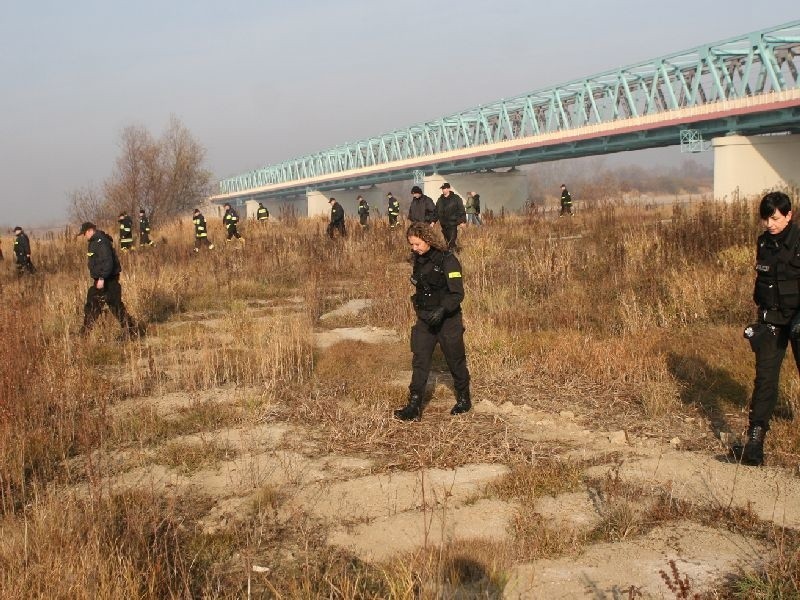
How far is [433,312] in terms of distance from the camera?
237 inches

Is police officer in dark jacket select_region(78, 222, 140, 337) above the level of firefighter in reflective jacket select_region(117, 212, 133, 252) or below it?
below

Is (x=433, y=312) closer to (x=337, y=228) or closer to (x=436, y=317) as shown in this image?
(x=436, y=317)

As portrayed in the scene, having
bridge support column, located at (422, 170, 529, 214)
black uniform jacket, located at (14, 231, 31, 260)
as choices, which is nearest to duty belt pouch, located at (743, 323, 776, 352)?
black uniform jacket, located at (14, 231, 31, 260)

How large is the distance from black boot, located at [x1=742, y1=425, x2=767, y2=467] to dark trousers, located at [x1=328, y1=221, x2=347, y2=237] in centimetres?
1633

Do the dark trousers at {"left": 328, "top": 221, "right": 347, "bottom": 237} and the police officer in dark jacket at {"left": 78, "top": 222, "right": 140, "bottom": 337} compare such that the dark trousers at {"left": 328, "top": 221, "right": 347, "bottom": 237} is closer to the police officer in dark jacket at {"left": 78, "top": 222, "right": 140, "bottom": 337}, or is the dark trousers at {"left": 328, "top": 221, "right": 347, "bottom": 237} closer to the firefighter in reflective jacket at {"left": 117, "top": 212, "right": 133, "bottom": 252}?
the firefighter in reflective jacket at {"left": 117, "top": 212, "right": 133, "bottom": 252}

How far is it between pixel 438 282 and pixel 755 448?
2.65m

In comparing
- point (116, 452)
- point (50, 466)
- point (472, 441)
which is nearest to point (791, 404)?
point (472, 441)

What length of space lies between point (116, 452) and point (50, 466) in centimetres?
49

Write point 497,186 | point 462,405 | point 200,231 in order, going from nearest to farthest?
point 462,405, point 200,231, point 497,186

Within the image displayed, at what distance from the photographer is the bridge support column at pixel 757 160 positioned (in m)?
31.4

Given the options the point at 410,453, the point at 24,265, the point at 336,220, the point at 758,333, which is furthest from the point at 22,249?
the point at 758,333

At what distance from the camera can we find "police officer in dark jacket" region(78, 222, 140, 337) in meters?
9.57

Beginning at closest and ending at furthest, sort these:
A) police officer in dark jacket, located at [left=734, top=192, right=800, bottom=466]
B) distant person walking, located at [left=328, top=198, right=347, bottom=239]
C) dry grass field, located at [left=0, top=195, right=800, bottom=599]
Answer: dry grass field, located at [left=0, top=195, right=800, bottom=599] < police officer in dark jacket, located at [left=734, top=192, right=800, bottom=466] < distant person walking, located at [left=328, top=198, right=347, bottom=239]

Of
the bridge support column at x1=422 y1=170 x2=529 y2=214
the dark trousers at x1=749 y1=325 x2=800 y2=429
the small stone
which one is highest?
the bridge support column at x1=422 y1=170 x2=529 y2=214
